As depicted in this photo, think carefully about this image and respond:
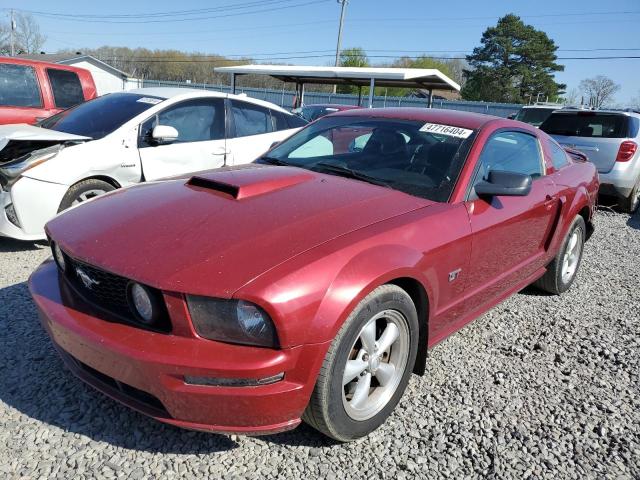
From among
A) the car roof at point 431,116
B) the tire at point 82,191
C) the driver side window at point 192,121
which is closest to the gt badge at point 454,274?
the car roof at point 431,116

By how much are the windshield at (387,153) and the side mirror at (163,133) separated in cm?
178

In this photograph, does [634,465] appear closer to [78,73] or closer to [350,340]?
[350,340]

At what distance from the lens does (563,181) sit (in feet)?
13.2

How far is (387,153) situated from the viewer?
3.24m

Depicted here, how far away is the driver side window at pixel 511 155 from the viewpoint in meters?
3.16

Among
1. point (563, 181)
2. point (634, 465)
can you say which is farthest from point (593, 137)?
point (634, 465)

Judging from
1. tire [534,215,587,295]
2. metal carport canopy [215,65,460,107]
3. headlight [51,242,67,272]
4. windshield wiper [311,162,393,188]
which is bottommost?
tire [534,215,587,295]

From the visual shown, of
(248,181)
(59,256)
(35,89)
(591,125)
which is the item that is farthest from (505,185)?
(35,89)

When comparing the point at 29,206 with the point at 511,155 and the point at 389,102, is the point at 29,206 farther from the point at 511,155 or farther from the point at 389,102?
the point at 389,102

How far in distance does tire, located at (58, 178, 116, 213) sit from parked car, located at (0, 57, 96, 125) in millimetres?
3146

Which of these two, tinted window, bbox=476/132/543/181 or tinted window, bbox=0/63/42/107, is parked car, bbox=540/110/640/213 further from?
tinted window, bbox=0/63/42/107

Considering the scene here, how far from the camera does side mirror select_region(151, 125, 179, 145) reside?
499 centimetres

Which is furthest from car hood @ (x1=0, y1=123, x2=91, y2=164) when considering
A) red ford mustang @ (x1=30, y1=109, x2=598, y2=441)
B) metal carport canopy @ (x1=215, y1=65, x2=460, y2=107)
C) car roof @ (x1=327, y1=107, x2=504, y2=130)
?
metal carport canopy @ (x1=215, y1=65, x2=460, y2=107)

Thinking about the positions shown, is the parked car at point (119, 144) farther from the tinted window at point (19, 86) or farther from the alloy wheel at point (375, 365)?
the alloy wheel at point (375, 365)
